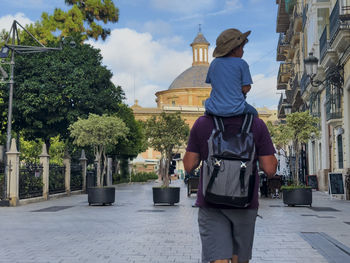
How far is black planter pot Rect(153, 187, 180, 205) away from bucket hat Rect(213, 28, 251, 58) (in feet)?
44.6

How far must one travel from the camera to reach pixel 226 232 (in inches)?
119

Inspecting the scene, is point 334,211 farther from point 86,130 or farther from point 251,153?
point 251,153

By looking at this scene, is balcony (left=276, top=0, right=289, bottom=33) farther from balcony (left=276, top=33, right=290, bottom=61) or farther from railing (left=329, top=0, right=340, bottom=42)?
railing (left=329, top=0, right=340, bottom=42)

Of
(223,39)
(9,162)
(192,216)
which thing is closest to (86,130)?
(9,162)

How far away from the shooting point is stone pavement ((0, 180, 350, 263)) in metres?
6.71

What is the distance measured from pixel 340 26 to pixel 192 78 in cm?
8289

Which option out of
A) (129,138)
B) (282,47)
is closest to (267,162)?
(282,47)

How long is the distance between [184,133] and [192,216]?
5871 millimetres

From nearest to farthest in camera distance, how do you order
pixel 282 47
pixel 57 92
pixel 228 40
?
pixel 228 40, pixel 57 92, pixel 282 47

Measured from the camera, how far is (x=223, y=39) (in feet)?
10.7

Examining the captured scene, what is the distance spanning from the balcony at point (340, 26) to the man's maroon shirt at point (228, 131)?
46.6 feet

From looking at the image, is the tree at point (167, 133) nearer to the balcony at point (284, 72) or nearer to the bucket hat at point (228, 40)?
the bucket hat at point (228, 40)

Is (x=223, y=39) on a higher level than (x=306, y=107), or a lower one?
lower

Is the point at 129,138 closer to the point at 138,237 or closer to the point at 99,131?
the point at 99,131
